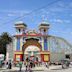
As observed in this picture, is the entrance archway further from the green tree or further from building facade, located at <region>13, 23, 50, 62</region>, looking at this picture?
the green tree

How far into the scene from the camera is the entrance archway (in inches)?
2388

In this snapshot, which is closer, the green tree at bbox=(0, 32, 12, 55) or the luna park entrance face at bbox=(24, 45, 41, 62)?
the luna park entrance face at bbox=(24, 45, 41, 62)

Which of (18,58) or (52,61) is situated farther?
(52,61)

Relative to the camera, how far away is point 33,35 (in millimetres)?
61656

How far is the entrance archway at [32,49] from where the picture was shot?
60644mm

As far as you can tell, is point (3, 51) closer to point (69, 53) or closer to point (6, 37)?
A: point (6, 37)

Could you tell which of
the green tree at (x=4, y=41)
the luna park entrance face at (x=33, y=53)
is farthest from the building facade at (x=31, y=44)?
the green tree at (x=4, y=41)

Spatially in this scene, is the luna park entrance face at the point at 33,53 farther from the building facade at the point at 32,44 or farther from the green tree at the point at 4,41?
the green tree at the point at 4,41

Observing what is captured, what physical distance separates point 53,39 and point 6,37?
1831cm

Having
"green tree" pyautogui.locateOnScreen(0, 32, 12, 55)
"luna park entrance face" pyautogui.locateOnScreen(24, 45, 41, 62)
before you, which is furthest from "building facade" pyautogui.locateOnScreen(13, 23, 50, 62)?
"green tree" pyautogui.locateOnScreen(0, 32, 12, 55)

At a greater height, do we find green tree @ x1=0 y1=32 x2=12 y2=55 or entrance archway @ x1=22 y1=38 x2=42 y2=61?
green tree @ x1=0 y1=32 x2=12 y2=55

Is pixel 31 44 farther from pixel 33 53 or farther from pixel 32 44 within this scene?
pixel 33 53

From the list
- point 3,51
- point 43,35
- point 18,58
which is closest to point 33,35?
point 43,35

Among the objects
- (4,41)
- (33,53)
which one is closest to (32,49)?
(33,53)
